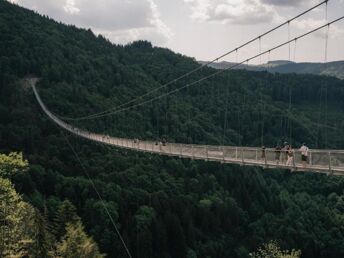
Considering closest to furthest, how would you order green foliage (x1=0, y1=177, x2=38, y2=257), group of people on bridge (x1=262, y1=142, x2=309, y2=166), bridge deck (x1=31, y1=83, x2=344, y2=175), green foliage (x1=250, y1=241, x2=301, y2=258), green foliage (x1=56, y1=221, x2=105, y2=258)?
bridge deck (x1=31, y1=83, x2=344, y2=175), group of people on bridge (x1=262, y1=142, x2=309, y2=166), green foliage (x1=0, y1=177, x2=38, y2=257), green foliage (x1=56, y1=221, x2=105, y2=258), green foliage (x1=250, y1=241, x2=301, y2=258)

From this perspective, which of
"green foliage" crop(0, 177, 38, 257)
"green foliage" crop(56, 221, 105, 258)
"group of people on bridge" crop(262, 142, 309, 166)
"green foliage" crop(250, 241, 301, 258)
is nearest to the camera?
"group of people on bridge" crop(262, 142, 309, 166)

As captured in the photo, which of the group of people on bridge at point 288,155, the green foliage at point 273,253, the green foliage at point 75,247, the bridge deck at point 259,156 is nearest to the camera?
the bridge deck at point 259,156

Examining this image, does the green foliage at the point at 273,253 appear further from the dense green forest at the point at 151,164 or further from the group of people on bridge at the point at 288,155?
the group of people on bridge at the point at 288,155

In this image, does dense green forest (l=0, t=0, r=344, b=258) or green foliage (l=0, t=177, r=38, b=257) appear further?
dense green forest (l=0, t=0, r=344, b=258)

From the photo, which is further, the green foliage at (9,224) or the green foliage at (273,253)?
the green foliage at (273,253)

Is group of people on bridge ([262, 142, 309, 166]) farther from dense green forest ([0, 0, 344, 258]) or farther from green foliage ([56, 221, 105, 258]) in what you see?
green foliage ([56, 221, 105, 258])

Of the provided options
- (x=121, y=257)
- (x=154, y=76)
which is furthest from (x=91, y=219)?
(x=154, y=76)

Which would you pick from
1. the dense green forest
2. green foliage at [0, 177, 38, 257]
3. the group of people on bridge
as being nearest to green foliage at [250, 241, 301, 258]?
the dense green forest

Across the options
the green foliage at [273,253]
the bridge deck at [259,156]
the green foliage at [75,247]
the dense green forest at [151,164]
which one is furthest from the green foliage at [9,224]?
the green foliage at [273,253]

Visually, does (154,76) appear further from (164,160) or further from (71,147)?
(71,147)
